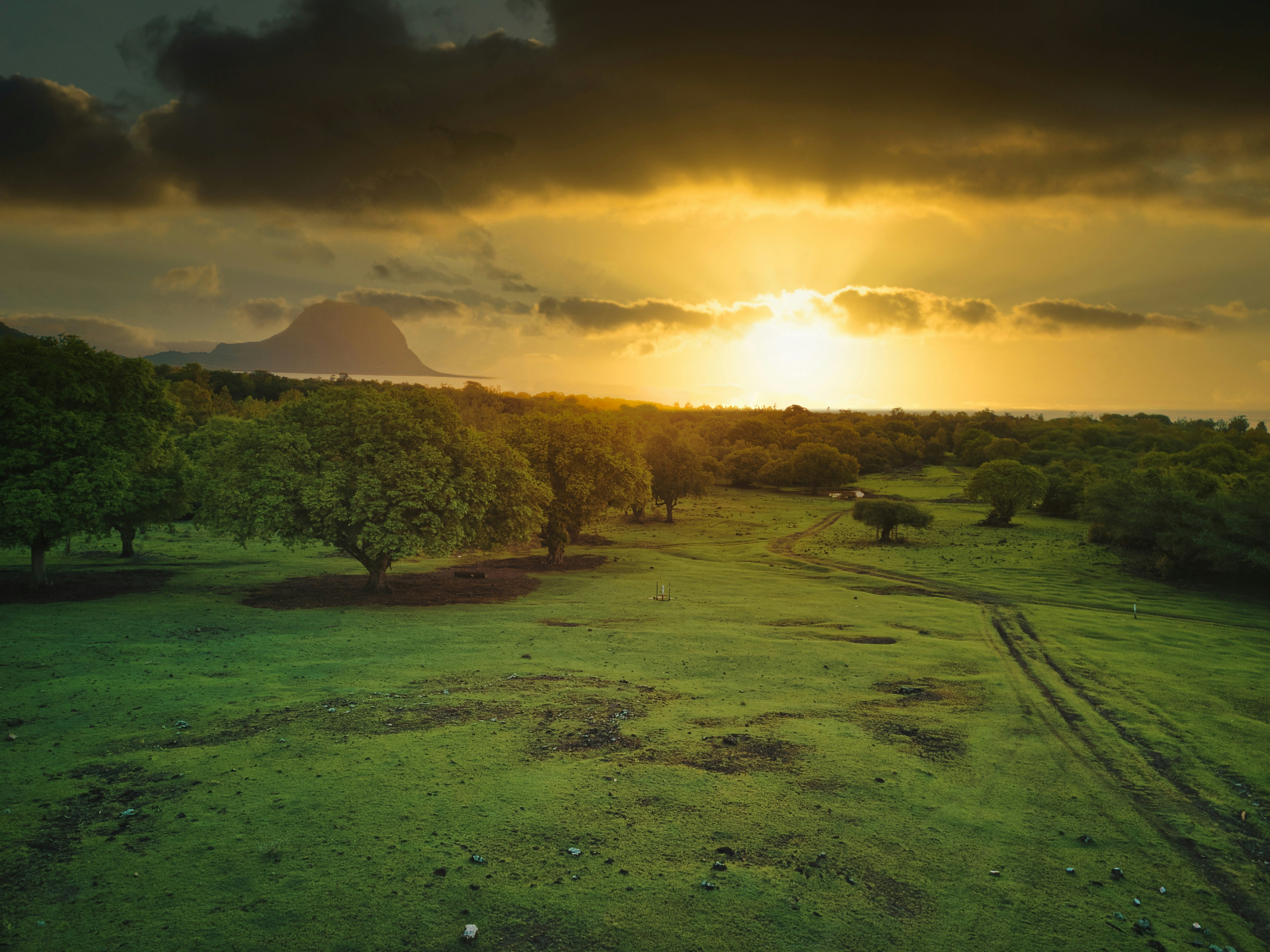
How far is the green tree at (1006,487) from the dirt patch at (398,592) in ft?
205

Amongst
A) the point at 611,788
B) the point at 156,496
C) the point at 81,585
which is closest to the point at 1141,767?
the point at 611,788

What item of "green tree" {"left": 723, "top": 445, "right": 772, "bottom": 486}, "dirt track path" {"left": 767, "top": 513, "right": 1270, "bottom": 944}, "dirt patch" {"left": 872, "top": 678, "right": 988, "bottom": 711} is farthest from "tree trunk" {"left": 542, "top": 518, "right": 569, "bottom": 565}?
"green tree" {"left": 723, "top": 445, "right": 772, "bottom": 486}

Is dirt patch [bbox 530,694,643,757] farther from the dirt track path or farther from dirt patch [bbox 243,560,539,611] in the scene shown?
dirt patch [bbox 243,560,539,611]

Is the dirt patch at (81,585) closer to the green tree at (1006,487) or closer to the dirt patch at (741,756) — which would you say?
the dirt patch at (741,756)

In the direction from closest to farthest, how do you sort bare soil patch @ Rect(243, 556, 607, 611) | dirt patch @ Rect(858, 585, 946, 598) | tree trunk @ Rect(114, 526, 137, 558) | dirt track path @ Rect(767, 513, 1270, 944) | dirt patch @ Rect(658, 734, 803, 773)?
dirt track path @ Rect(767, 513, 1270, 944)
dirt patch @ Rect(658, 734, 803, 773)
bare soil patch @ Rect(243, 556, 607, 611)
tree trunk @ Rect(114, 526, 137, 558)
dirt patch @ Rect(858, 585, 946, 598)

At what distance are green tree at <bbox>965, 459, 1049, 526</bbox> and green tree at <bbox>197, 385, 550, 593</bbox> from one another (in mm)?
64936

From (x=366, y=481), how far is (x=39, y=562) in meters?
15.4

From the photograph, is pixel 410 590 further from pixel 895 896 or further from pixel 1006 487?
pixel 1006 487

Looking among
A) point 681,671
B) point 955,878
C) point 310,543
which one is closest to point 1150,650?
point 681,671

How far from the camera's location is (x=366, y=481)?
2984cm

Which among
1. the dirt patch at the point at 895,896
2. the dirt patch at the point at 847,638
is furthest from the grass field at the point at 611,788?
the dirt patch at the point at 847,638

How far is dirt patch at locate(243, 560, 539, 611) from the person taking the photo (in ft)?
102

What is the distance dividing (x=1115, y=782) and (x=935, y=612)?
21.1 m

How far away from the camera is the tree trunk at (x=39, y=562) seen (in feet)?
94.9
